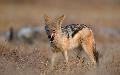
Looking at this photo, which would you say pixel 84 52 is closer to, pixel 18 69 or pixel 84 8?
pixel 18 69

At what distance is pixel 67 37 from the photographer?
51.2 ft

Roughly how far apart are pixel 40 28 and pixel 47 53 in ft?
32.1

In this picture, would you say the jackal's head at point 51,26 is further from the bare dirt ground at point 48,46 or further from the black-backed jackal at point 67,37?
the bare dirt ground at point 48,46

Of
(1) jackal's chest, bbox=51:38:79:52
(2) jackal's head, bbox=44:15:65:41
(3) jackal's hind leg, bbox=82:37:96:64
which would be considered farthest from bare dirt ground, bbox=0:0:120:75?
(2) jackal's head, bbox=44:15:65:41

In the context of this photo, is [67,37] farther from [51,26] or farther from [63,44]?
[51,26]

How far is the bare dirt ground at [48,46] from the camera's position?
14.0 metres

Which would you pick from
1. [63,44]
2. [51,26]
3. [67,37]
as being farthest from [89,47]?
[51,26]

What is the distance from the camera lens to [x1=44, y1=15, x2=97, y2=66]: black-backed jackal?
1502cm

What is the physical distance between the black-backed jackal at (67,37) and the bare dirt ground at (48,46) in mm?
271

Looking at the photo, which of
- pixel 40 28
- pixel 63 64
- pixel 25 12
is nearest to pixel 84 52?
pixel 63 64

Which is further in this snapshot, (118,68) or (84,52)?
(84,52)

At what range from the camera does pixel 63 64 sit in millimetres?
14344

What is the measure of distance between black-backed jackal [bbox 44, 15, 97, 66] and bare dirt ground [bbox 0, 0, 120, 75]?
271 millimetres

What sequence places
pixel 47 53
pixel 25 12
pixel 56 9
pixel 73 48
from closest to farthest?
pixel 73 48 < pixel 47 53 < pixel 25 12 < pixel 56 9
